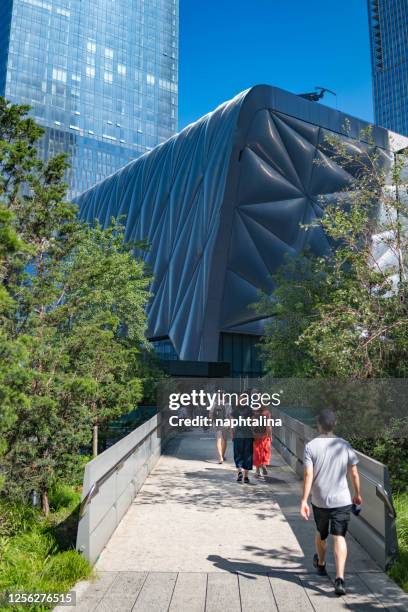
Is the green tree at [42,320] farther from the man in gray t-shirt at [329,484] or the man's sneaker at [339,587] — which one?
the man's sneaker at [339,587]

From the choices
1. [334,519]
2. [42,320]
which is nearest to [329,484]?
[334,519]

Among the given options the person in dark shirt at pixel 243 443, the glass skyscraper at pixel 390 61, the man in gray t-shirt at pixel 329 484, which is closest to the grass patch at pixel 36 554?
the man in gray t-shirt at pixel 329 484

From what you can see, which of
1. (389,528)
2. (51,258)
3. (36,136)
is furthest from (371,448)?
(36,136)

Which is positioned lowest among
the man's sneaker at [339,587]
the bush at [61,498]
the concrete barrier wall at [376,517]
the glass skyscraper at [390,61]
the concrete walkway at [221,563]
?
the bush at [61,498]

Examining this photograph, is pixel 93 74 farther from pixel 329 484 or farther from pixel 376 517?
pixel 329 484

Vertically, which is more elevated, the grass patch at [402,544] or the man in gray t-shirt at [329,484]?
the man in gray t-shirt at [329,484]

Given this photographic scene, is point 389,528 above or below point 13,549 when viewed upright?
above

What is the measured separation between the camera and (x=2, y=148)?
25.8ft

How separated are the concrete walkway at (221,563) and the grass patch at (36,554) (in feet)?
0.88

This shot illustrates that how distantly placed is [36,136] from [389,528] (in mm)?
7449

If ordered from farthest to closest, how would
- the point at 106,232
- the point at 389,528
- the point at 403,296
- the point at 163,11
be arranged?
1. the point at 163,11
2. the point at 106,232
3. the point at 403,296
4. the point at 389,528

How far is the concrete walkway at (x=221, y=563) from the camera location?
471 centimetres

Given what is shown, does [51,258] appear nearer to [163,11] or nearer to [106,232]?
[106,232]

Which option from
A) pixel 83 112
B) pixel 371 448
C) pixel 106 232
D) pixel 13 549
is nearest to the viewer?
pixel 13 549
